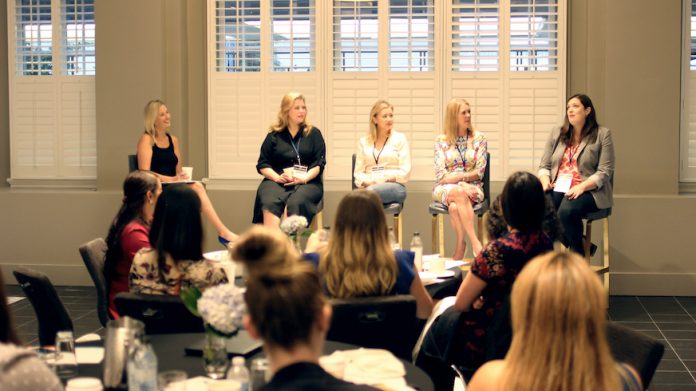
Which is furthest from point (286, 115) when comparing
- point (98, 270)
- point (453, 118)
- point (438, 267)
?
point (98, 270)

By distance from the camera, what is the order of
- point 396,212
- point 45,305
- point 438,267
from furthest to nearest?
point 396,212
point 438,267
point 45,305

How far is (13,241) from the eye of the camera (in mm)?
8172

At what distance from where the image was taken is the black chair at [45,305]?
3.71m

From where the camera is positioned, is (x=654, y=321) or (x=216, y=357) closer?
(x=216, y=357)

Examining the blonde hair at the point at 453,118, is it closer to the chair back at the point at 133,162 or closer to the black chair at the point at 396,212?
the black chair at the point at 396,212

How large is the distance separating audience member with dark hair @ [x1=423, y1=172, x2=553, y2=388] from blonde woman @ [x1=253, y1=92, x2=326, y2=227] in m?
3.35

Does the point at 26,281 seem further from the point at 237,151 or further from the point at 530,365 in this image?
the point at 237,151

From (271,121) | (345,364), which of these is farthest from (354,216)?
(271,121)

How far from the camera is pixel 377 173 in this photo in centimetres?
717

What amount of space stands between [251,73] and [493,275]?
16.1 feet

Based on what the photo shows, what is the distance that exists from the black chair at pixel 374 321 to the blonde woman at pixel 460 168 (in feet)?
12.1

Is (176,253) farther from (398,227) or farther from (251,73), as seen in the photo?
(251,73)

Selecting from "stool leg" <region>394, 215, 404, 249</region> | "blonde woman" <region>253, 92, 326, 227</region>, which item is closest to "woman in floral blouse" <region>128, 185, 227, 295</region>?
"blonde woman" <region>253, 92, 326, 227</region>

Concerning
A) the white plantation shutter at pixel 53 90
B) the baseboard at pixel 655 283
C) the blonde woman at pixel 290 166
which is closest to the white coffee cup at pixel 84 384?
the blonde woman at pixel 290 166
